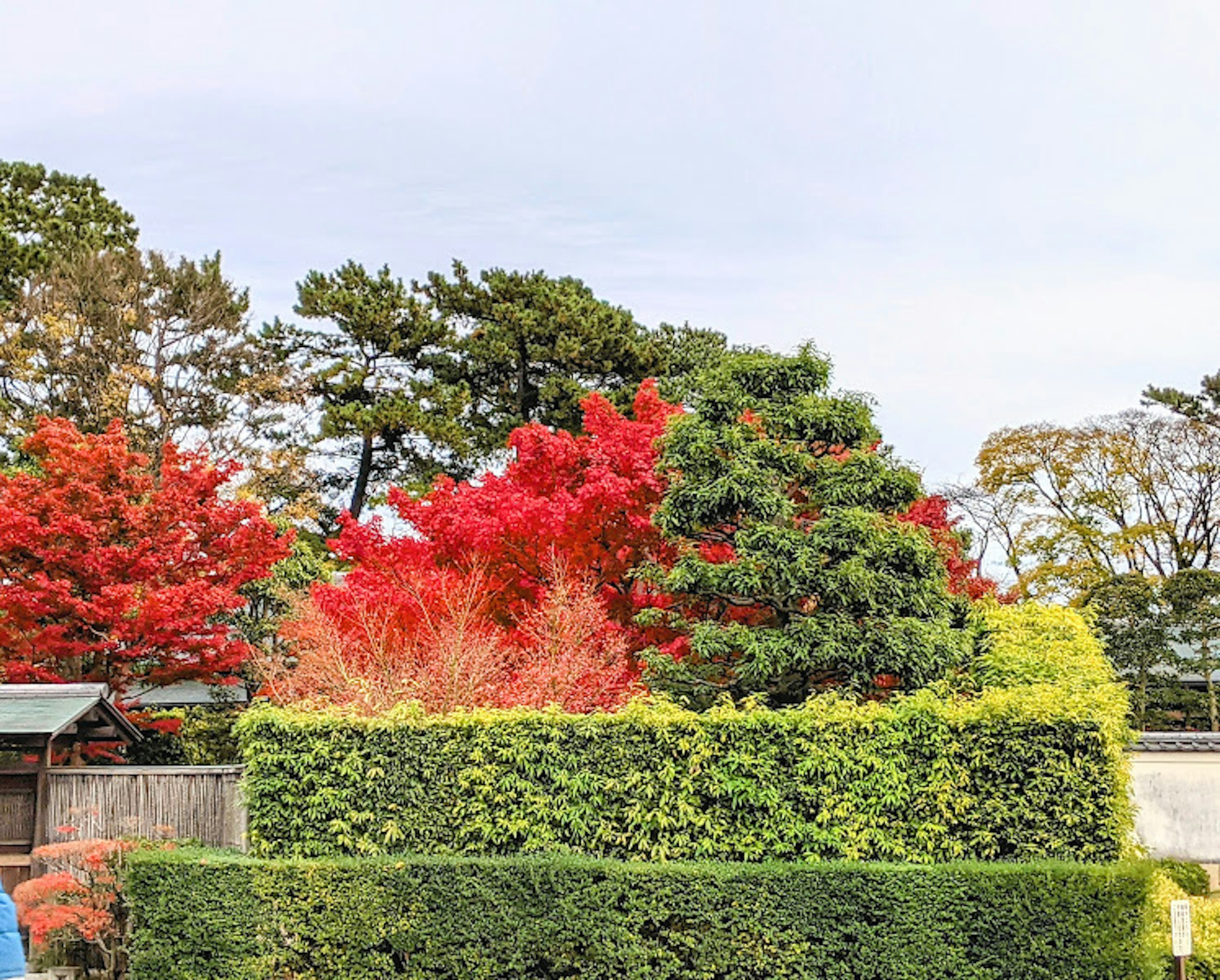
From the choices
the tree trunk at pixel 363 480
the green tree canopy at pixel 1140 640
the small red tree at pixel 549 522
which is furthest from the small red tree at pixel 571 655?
the tree trunk at pixel 363 480

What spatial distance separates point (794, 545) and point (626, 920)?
14.4ft

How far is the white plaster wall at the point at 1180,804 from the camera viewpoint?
50.1ft

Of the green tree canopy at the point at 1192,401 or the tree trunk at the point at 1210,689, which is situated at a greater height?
the green tree canopy at the point at 1192,401

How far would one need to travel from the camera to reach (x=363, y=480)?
1299 inches

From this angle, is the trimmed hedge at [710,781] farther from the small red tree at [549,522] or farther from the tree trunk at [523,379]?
the tree trunk at [523,379]

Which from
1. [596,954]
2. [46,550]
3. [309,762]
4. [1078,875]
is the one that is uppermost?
[46,550]

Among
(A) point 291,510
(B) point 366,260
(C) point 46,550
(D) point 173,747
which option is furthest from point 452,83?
(B) point 366,260

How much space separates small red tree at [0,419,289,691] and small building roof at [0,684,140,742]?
245 centimetres

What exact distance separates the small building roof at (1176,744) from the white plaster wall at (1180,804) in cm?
4

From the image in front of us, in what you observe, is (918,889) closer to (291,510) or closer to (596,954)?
(596,954)

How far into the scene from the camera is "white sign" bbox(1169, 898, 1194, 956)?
33.5 feet

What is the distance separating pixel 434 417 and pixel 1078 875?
23.6 meters

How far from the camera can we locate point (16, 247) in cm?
3331

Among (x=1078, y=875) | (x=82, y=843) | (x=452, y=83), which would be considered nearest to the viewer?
(x=1078, y=875)
